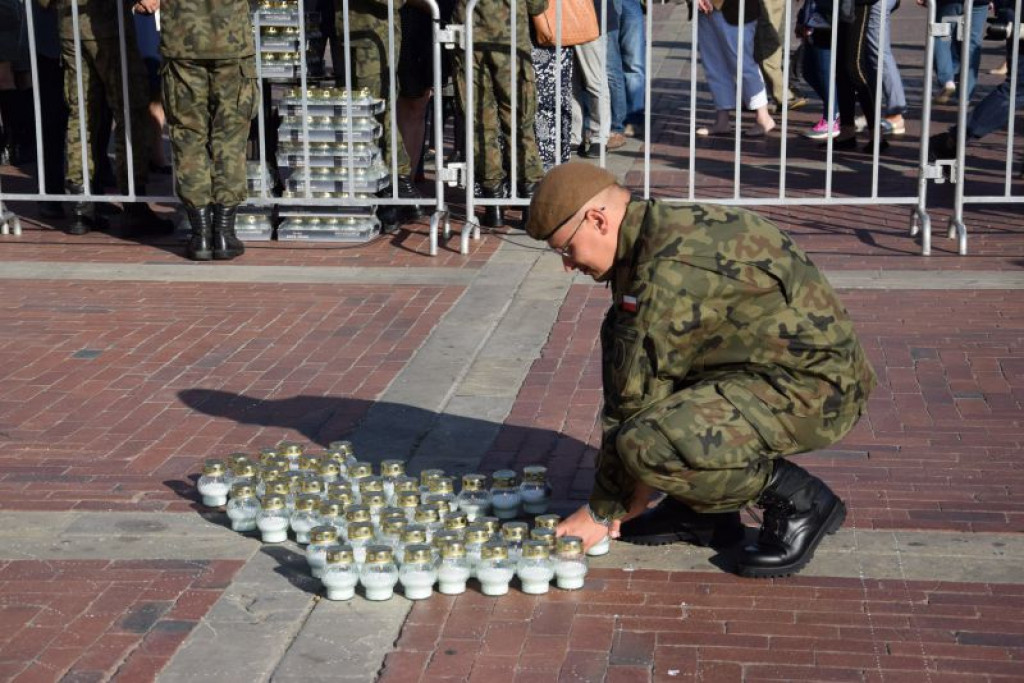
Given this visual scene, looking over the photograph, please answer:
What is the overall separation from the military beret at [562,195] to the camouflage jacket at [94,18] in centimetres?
549

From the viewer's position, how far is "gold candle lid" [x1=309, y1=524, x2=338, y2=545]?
15.2 ft

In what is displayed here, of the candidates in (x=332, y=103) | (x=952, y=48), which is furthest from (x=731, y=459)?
(x=952, y=48)

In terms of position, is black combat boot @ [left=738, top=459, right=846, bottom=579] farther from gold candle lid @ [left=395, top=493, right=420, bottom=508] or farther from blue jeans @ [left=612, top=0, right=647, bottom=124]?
blue jeans @ [left=612, top=0, right=647, bottom=124]

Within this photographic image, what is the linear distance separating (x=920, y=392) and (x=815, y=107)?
822cm

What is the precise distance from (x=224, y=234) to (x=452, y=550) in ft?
16.0

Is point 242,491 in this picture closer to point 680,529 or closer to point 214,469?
point 214,469

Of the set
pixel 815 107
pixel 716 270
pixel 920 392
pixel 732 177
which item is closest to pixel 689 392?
pixel 716 270

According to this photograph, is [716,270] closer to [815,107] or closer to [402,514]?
[402,514]

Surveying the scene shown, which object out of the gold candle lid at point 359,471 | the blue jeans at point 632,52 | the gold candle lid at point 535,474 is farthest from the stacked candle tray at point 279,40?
the gold candle lid at point 535,474

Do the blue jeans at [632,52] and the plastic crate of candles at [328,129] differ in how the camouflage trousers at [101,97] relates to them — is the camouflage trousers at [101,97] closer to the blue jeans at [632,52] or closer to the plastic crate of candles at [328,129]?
the plastic crate of candles at [328,129]

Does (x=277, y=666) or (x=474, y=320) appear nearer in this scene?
(x=277, y=666)

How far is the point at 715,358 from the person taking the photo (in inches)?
177

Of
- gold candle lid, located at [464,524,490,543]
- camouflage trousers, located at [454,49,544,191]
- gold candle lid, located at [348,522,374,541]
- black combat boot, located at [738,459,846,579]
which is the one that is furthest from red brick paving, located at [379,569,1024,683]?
camouflage trousers, located at [454,49,544,191]

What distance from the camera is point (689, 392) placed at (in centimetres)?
446
